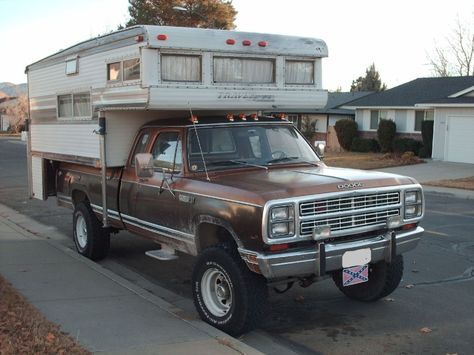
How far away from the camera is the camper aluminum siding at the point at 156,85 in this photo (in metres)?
6.04

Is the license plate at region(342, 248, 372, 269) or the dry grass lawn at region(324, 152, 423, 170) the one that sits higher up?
the license plate at region(342, 248, 372, 269)

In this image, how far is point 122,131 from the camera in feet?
23.8

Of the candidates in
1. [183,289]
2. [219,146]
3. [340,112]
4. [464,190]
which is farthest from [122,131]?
[340,112]

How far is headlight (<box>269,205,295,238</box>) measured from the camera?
4.67m

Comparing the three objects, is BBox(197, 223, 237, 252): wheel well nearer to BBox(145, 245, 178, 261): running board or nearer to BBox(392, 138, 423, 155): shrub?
BBox(145, 245, 178, 261): running board

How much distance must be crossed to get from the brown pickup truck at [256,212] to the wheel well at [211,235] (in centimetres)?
1

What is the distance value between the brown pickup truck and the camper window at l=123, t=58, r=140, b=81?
68 centimetres

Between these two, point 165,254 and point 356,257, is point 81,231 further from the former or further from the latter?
point 356,257

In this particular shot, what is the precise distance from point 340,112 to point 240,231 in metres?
36.5

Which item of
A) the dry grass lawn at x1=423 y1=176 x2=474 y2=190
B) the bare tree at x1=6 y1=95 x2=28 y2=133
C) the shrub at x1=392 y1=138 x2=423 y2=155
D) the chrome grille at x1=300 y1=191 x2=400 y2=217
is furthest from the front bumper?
the bare tree at x1=6 y1=95 x2=28 y2=133

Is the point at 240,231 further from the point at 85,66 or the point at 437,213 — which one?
the point at 437,213

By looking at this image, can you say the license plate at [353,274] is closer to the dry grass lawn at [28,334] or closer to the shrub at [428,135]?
the dry grass lawn at [28,334]

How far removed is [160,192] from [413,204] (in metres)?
2.64

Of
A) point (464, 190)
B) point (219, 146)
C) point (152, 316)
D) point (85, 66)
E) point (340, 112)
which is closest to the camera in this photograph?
point (152, 316)
